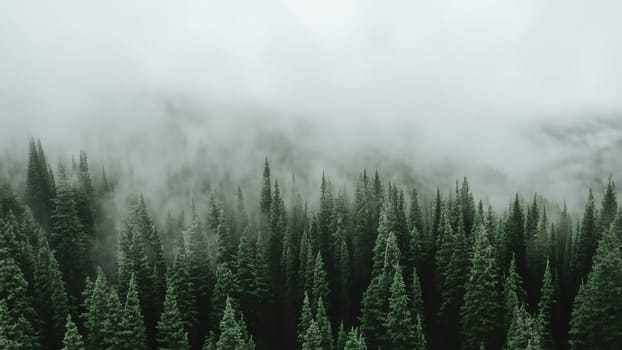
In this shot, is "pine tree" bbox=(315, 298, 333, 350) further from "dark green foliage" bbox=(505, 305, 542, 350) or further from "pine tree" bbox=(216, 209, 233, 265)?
"dark green foliage" bbox=(505, 305, 542, 350)

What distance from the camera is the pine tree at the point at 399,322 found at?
7100 centimetres

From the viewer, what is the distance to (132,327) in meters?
71.1

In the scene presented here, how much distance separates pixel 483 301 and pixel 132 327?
4077 cm

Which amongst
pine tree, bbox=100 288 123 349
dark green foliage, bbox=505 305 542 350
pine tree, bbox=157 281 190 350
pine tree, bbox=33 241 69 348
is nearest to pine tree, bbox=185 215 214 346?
pine tree, bbox=157 281 190 350

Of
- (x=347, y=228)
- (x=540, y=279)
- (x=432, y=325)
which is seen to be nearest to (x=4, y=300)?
(x=432, y=325)

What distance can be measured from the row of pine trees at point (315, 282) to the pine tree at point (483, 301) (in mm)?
164

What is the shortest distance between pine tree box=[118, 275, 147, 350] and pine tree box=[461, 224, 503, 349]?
125 feet

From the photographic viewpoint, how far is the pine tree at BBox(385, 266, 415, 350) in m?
71.0

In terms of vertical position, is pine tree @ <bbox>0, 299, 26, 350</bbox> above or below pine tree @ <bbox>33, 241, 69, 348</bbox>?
below

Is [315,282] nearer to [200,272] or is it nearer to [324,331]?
[324,331]

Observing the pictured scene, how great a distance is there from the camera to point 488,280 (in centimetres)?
7188

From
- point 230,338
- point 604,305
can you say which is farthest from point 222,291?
point 604,305

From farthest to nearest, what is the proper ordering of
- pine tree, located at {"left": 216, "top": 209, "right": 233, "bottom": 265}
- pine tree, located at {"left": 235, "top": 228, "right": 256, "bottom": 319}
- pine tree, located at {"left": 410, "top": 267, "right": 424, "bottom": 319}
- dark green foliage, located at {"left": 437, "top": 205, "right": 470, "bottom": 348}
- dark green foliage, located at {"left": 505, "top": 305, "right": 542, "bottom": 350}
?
pine tree, located at {"left": 216, "top": 209, "right": 233, "bottom": 265} < pine tree, located at {"left": 235, "top": 228, "right": 256, "bottom": 319} < dark green foliage, located at {"left": 437, "top": 205, "right": 470, "bottom": 348} < pine tree, located at {"left": 410, "top": 267, "right": 424, "bottom": 319} < dark green foliage, located at {"left": 505, "top": 305, "right": 542, "bottom": 350}

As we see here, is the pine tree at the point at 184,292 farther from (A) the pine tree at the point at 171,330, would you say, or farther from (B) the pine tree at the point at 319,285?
(B) the pine tree at the point at 319,285
